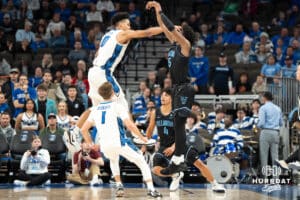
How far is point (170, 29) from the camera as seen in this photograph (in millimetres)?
12164

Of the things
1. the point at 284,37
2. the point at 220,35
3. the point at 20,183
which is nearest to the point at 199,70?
the point at 220,35

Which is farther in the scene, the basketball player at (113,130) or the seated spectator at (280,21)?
the seated spectator at (280,21)

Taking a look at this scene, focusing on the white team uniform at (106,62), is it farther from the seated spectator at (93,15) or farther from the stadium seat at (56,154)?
the seated spectator at (93,15)

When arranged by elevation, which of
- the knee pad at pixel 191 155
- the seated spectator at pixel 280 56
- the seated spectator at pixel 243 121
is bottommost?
the knee pad at pixel 191 155

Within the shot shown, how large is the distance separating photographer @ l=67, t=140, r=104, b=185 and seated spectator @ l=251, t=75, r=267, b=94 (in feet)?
16.4

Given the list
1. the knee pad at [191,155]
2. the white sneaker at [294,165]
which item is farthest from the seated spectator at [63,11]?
the white sneaker at [294,165]

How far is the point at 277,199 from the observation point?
12766 mm

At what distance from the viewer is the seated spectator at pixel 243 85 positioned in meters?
20.5

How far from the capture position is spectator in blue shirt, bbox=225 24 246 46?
23016 millimetres

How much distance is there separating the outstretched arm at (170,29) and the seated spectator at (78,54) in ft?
30.7

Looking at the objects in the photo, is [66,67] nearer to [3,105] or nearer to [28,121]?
[3,105]

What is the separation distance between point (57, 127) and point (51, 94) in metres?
1.22

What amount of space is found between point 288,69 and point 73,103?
18.4 ft

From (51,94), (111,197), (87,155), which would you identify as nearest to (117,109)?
(111,197)
